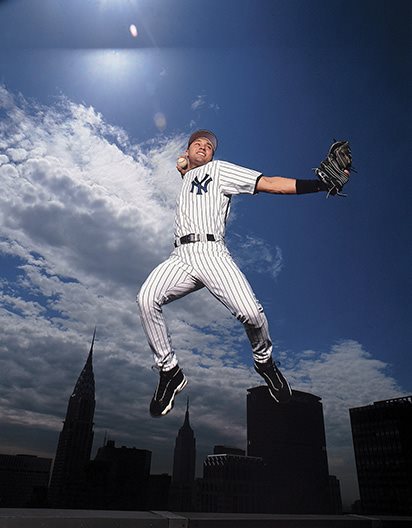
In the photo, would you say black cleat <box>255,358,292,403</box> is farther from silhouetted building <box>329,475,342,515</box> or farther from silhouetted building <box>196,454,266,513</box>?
silhouetted building <box>329,475,342,515</box>

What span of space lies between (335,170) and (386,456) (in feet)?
217

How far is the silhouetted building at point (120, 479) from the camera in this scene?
239ft

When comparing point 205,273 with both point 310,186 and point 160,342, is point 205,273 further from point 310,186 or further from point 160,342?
point 310,186

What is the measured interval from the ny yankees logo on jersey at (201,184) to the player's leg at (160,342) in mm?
748

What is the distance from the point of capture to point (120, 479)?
241ft

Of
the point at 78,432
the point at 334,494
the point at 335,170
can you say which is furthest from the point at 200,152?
the point at 78,432

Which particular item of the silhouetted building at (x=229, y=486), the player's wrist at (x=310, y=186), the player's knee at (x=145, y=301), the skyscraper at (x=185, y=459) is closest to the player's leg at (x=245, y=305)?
the player's knee at (x=145, y=301)

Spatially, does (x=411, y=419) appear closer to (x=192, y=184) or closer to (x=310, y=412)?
(x=310, y=412)

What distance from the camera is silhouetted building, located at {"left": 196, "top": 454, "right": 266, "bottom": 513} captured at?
67.1m

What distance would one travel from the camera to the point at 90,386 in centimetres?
9738

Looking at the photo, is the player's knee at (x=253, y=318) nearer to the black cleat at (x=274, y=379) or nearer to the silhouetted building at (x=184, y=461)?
the black cleat at (x=274, y=379)

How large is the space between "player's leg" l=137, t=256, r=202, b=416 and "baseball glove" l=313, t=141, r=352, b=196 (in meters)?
1.25

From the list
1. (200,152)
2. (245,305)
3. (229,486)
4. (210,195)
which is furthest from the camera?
(229,486)

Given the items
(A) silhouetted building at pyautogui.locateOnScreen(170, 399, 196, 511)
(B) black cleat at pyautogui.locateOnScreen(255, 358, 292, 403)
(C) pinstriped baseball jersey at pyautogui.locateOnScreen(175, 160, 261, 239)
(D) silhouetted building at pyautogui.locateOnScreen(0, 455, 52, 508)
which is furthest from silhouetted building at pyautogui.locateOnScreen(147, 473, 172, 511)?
(C) pinstriped baseball jersey at pyautogui.locateOnScreen(175, 160, 261, 239)
